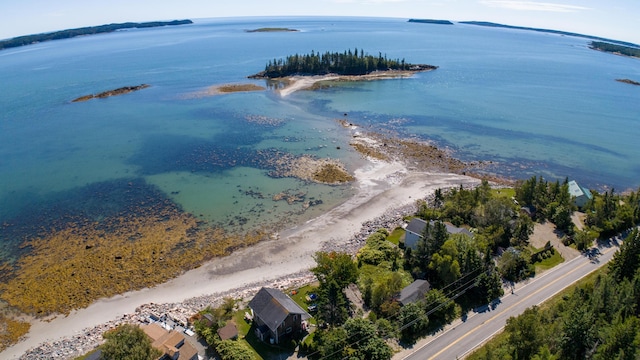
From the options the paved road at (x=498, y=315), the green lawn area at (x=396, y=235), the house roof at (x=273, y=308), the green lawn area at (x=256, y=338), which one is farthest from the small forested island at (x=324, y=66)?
the house roof at (x=273, y=308)

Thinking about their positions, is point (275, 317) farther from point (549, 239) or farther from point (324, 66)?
point (324, 66)

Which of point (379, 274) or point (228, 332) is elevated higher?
point (379, 274)

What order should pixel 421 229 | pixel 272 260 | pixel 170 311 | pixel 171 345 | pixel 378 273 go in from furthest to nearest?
pixel 272 260 → pixel 421 229 → pixel 378 273 → pixel 170 311 → pixel 171 345

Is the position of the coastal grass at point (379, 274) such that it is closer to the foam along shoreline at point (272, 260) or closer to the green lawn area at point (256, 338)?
the green lawn area at point (256, 338)

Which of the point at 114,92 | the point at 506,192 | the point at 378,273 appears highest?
the point at 114,92

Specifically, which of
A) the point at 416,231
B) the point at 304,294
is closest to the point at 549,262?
the point at 416,231

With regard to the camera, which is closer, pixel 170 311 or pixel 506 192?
pixel 170 311

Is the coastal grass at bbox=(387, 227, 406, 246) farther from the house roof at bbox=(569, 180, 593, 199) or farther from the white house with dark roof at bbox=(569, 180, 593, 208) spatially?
the house roof at bbox=(569, 180, 593, 199)
